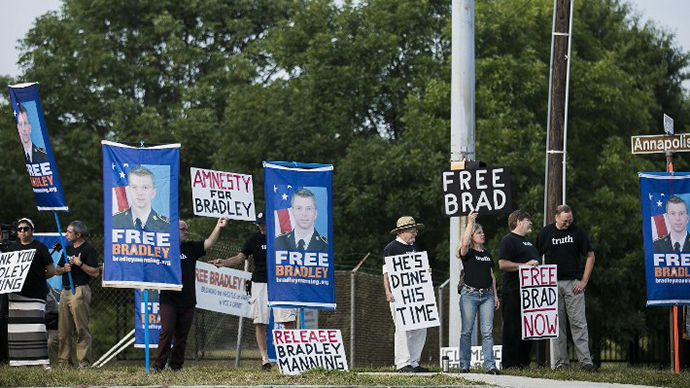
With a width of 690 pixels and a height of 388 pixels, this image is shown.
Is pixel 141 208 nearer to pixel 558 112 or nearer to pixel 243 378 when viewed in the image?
pixel 243 378

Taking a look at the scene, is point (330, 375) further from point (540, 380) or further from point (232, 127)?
point (232, 127)

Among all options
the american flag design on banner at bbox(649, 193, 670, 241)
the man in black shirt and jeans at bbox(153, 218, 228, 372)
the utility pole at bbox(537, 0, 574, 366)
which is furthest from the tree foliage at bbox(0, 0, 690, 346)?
the man in black shirt and jeans at bbox(153, 218, 228, 372)

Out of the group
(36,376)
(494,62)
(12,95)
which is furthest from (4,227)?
(494,62)

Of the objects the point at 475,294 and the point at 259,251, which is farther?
the point at 259,251

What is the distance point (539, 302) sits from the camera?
51.9ft

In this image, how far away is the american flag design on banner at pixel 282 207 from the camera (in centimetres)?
1555

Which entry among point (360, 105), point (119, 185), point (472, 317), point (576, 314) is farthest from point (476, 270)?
point (360, 105)

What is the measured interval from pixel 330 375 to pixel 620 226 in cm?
2283

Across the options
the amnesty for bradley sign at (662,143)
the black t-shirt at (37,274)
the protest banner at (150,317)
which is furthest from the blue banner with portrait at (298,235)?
the amnesty for bradley sign at (662,143)

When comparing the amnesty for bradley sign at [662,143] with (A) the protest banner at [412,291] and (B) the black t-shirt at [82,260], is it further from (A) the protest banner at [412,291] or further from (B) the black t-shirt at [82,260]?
(B) the black t-shirt at [82,260]

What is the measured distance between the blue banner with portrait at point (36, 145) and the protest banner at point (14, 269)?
1.04 m

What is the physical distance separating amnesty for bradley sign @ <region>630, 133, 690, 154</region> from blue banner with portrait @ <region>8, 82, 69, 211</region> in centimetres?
834

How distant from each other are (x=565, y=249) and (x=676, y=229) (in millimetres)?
2063

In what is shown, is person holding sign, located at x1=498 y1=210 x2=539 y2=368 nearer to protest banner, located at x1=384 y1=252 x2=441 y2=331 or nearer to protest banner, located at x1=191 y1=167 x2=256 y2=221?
protest banner, located at x1=384 y1=252 x2=441 y2=331
